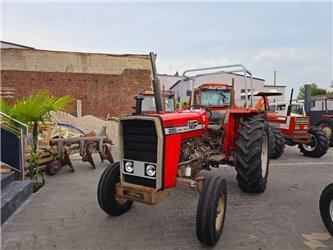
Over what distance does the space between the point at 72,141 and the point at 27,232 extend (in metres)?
2.92

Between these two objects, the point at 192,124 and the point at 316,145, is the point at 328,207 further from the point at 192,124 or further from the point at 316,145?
the point at 316,145

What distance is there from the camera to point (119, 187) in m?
2.93

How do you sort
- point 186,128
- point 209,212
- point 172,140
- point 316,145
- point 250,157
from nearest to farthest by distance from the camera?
point 209,212 → point 172,140 → point 186,128 → point 250,157 → point 316,145

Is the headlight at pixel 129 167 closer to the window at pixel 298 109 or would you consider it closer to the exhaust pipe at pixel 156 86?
the exhaust pipe at pixel 156 86

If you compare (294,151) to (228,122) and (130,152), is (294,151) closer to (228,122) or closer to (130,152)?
(228,122)

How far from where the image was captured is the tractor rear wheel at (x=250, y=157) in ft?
12.4

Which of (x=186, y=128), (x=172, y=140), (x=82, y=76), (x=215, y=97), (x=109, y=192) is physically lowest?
(x=109, y=192)

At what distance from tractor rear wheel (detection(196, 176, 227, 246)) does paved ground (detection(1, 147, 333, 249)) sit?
16 centimetres

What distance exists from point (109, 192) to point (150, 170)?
0.76 meters

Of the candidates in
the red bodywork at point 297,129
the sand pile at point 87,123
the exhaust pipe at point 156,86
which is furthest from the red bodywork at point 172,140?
the sand pile at point 87,123

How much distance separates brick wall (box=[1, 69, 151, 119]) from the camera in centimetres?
1341

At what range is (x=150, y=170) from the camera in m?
2.81

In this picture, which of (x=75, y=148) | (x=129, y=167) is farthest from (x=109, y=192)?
(x=75, y=148)

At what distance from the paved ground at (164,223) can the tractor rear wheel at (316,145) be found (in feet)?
10.7
